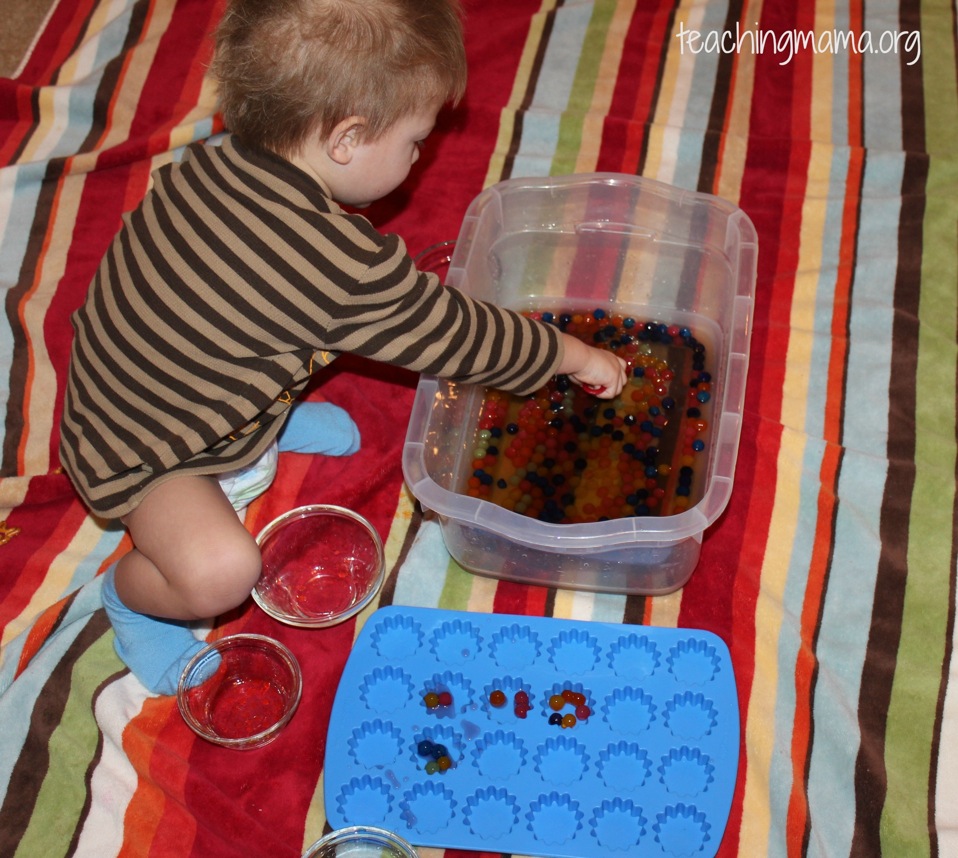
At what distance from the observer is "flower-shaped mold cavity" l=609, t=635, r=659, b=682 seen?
1.13 m

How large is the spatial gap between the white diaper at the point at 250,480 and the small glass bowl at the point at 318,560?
4cm

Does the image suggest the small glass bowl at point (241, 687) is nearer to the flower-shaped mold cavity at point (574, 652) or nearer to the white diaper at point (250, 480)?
the white diaper at point (250, 480)

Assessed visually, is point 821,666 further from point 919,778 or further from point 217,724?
point 217,724

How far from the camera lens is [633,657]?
3.75 ft

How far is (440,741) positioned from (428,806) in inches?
2.7

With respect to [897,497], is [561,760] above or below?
below

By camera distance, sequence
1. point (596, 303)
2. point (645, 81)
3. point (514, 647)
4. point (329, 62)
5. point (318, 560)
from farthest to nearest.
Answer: point (645, 81) < point (596, 303) < point (318, 560) < point (514, 647) < point (329, 62)

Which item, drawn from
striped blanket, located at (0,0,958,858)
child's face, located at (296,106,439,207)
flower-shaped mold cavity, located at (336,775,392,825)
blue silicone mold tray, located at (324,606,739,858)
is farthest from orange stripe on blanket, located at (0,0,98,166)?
flower-shaped mold cavity, located at (336,775,392,825)

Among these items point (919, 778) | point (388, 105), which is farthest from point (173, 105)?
point (919, 778)

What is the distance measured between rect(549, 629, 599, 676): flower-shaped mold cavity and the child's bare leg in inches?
13.3

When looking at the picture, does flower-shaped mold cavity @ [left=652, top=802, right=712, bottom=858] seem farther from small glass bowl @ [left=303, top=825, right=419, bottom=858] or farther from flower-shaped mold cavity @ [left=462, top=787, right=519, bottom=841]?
small glass bowl @ [left=303, top=825, right=419, bottom=858]

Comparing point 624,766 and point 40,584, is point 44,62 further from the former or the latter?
point 624,766

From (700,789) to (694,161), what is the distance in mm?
837

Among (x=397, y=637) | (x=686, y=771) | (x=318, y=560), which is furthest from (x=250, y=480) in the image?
(x=686, y=771)
